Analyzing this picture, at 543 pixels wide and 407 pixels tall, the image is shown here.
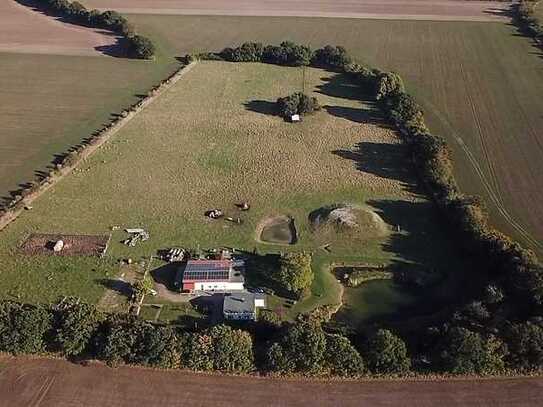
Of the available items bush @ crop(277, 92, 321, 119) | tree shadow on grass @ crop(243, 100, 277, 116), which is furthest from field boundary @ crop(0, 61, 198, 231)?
bush @ crop(277, 92, 321, 119)

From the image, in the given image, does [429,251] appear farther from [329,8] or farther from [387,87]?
[329,8]

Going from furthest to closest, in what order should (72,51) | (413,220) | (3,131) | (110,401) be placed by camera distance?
(72,51), (3,131), (413,220), (110,401)

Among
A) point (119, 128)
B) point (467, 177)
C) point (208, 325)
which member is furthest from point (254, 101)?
point (208, 325)

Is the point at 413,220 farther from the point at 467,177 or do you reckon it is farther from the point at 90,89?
the point at 90,89

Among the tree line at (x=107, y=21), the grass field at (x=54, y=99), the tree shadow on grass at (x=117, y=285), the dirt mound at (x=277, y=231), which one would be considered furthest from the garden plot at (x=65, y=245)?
the tree line at (x=107, y=21)

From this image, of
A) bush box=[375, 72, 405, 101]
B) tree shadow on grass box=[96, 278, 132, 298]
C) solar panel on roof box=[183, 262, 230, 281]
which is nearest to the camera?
solar panel on roof box=[183, 262, 230, 281]

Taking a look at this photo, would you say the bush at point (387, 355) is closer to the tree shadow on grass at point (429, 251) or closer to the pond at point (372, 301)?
the pond at point (372, 301)

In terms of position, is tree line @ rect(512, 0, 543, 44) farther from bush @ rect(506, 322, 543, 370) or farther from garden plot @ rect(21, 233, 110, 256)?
garden plot @ rect(21, 233, 110, 256)
